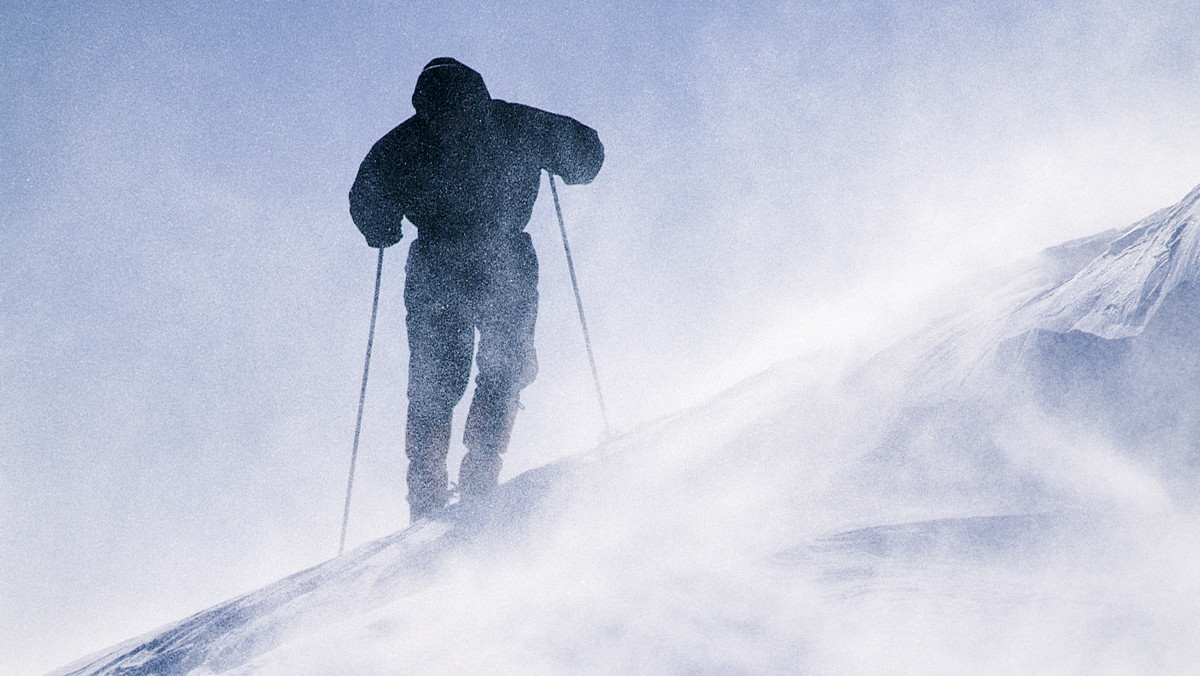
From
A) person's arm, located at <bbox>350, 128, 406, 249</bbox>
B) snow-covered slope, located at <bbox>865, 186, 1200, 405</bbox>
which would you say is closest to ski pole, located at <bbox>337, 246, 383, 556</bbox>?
person's arm, located at <bbox>350, 128, 406, 249</bbox>

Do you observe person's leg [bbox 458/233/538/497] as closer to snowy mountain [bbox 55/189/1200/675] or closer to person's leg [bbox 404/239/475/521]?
person's leg [bbox 404/239/475/521]

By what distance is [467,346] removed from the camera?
468 centimetres

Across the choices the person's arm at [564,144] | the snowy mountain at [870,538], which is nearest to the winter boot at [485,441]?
the snowy mountain at [870,538]

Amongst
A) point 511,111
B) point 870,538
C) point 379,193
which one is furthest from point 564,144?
point 870,538

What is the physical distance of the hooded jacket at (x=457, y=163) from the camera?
15.4 ft

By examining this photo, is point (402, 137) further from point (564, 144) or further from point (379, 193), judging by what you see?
point (564, 144)

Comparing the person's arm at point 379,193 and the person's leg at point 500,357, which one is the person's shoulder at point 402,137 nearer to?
the person's arm at point 379,193

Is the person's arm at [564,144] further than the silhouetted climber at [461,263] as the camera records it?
Yes

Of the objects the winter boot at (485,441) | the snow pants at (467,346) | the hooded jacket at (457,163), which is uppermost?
the hooded jacket at (457,163)

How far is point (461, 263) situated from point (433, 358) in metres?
0.53

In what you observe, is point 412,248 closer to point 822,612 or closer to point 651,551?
point 651,551

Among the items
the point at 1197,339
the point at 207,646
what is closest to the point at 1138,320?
the point at 1197,339

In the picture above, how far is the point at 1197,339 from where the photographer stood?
2.33 metres

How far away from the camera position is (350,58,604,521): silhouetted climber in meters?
4.54
